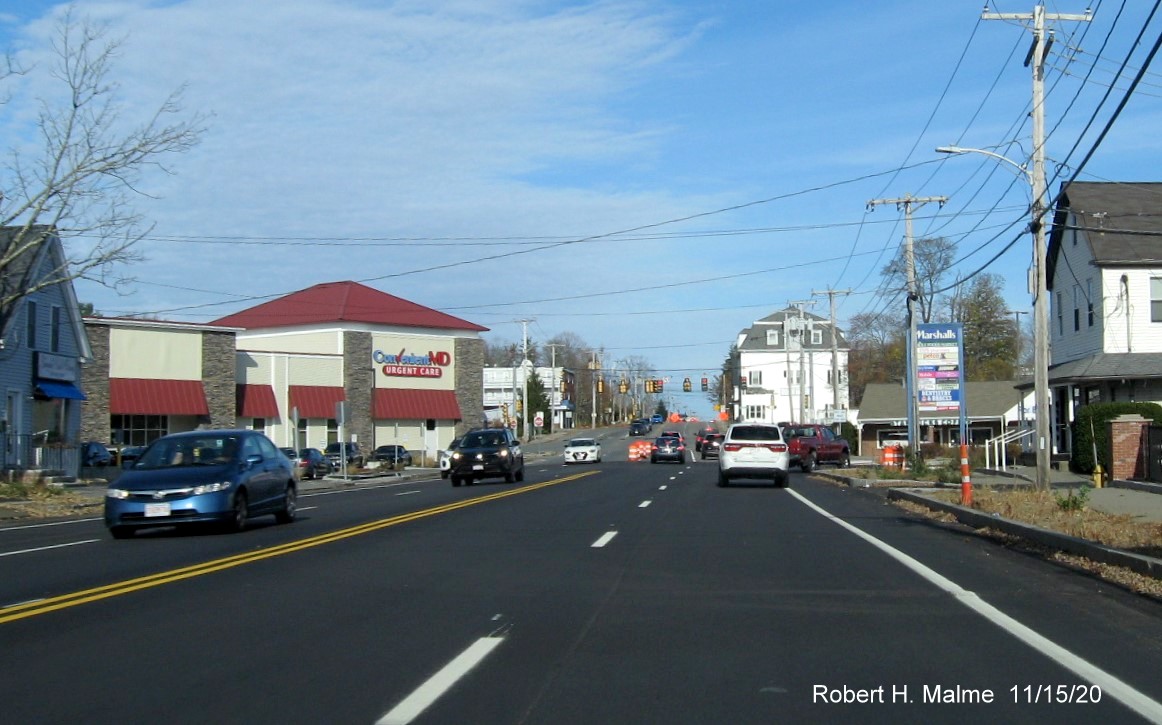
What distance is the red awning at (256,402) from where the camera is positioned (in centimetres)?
6256

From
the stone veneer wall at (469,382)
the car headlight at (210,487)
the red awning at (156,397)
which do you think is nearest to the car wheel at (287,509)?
the car headlight at (210,487)

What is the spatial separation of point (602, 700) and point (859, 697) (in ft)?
5.08

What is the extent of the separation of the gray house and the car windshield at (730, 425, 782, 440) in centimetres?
2056

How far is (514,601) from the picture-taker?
423 inches

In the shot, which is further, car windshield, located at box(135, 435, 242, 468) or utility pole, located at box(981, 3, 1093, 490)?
utility pole, located at box(981, 3, 1093, 490)

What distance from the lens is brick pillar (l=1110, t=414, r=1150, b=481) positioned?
92.0 ft

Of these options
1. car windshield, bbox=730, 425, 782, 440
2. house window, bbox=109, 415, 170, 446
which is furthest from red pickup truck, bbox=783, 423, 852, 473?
house window, bbox=109, 415, 170, 446

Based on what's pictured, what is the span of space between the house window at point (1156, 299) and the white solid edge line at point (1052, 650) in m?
26.6

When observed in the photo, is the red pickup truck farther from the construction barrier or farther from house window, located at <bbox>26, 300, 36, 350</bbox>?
house window, located at <bbox>26, 300, 36, 350</bbox>

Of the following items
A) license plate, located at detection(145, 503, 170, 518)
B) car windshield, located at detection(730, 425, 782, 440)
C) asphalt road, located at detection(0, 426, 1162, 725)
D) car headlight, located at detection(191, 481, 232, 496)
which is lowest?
asphalt road, located at detection(0, 426, 1162, 725)

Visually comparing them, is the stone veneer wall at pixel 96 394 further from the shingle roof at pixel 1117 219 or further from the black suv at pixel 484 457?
the shingle roof at pixel 1117 219

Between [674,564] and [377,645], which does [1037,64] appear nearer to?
[674,564]

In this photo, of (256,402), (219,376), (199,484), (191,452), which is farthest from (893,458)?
(256,402)

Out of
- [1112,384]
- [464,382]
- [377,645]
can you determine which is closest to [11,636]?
[377,645]
